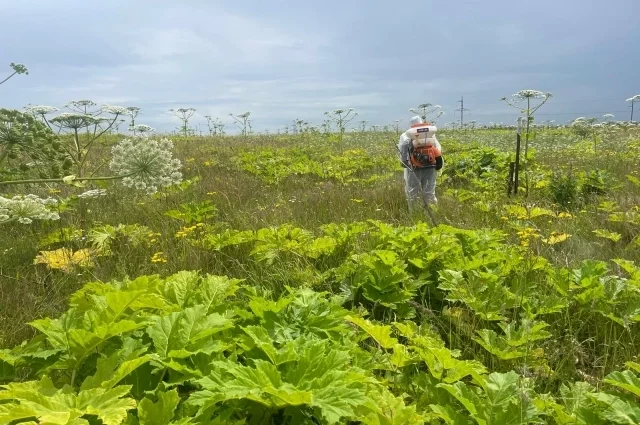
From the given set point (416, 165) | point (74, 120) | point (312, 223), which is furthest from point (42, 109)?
point (416, 165)

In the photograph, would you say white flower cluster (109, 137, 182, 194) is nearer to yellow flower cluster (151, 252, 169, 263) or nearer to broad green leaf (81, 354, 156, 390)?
yellow flower cluster (151, 252, 169, 263)

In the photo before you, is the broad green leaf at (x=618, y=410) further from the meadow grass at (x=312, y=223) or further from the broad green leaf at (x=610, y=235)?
the broad green leaf at (x=610, y=235)

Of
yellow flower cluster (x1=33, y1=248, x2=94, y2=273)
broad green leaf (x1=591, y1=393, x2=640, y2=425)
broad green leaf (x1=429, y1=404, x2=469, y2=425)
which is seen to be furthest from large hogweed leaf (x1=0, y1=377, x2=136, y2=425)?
yellow flower cluster (x1=33, y1=248, x2=94, y2=273)

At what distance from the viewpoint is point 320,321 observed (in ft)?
7.63

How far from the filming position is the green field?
5.52ft

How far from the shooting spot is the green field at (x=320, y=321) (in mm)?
1683

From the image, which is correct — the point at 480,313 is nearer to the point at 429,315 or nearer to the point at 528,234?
the point at 429,315

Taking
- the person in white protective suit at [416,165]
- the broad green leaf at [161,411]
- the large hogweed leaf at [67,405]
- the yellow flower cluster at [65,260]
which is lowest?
the yellow flower cluster at [65,260]

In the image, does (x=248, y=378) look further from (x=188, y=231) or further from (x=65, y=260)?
(x=188, y=231)

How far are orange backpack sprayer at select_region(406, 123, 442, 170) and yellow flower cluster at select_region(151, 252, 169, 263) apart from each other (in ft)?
13.1

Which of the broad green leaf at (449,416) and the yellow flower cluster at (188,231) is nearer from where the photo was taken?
the broad green leaf at (449,416)

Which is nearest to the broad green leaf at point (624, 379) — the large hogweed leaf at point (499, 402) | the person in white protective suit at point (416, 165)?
the large hogweed leaf at point (499, 402)

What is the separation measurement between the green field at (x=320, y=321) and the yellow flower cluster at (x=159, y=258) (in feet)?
0.07

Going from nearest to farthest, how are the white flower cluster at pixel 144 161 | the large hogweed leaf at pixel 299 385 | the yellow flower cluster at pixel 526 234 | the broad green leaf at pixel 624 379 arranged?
the large hogweed leaf at pixel 299 385, the broad green leaf at pixel 624 379, the white flower cluster at pixel 144 161, the yellow flower cluster at pixel 526 234
